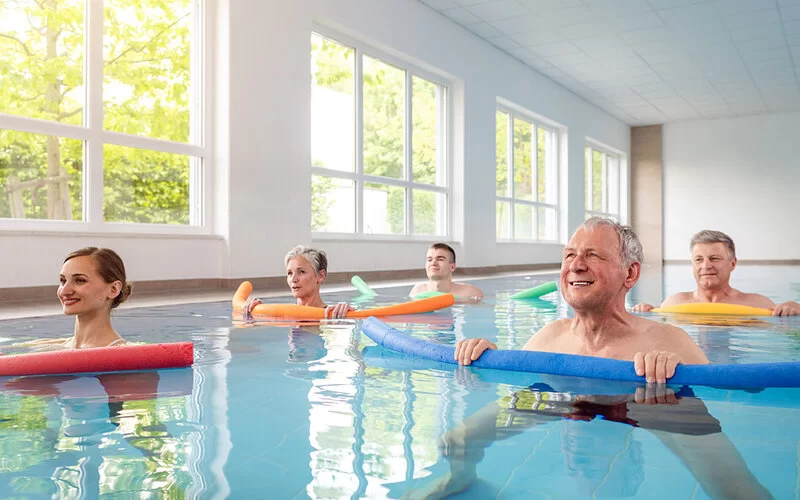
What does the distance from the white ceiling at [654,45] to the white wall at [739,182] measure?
5.78 feet

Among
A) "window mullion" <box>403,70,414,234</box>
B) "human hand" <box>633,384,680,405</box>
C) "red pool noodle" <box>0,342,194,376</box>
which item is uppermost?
"window mullion" <box>403,70,414,234</box>

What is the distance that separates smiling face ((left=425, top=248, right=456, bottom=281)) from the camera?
7.05 metres

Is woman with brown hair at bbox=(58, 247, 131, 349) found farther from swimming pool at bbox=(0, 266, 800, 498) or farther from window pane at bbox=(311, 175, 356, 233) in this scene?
window pane at bbox=(311, 175, 356, 233)

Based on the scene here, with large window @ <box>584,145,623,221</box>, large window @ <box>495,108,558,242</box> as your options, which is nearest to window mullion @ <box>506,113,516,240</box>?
large window @ <box>495,108,558,242</box>

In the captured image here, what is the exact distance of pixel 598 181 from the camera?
2161 cm

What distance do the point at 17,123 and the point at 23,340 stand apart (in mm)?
3358

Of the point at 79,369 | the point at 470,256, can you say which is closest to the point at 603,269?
the point at 79,369

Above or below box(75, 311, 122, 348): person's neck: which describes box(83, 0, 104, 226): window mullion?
above

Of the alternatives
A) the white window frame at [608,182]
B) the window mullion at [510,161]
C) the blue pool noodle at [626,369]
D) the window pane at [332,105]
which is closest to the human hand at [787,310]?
the blue pool noodle at [626,369]

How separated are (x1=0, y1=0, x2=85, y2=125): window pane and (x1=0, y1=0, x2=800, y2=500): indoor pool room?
24 millimetres

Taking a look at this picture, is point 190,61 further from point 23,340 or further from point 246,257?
point 23,340

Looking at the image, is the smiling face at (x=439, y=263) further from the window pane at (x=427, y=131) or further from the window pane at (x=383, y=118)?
the window pane at (x=427, y=131)

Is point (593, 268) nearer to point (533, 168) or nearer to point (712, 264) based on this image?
point (712, 264)

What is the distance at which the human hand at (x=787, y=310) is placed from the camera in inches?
216
